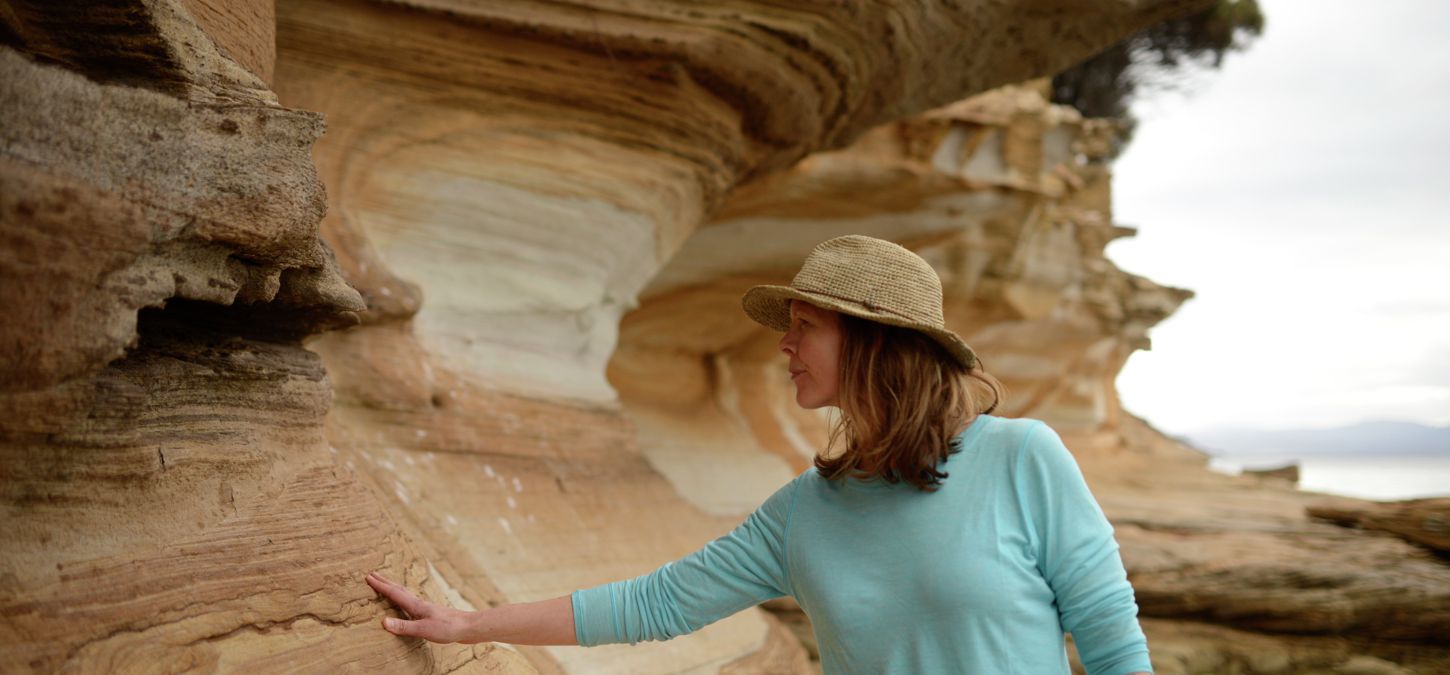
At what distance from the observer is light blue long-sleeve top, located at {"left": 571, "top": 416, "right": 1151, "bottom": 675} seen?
1734mm

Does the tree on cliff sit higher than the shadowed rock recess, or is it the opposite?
the tree on cliff

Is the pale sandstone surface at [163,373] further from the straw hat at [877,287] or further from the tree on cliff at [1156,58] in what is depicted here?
the tree on cliff at [1156,58]

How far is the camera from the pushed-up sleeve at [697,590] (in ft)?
6.66

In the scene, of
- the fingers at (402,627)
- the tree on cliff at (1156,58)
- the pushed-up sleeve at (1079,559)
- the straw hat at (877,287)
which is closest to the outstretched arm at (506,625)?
the fingers at (402,627)

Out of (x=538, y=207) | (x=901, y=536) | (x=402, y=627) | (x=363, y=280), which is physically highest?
(x=538, y=207)

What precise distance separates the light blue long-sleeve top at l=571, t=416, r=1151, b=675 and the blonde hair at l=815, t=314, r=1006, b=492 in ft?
0.11

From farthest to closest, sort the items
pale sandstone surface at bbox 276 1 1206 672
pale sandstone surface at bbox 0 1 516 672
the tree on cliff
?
the tree on cliff < pale sandstone surface at bbox 276 1 1206 672 < pale sandstone surface at bbox 0 1 516 672

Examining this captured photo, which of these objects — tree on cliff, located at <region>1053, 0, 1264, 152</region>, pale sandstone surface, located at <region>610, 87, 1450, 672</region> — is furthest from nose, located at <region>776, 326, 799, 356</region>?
tree on cliff, located at <region>1053, 0, 1264, 152</region>

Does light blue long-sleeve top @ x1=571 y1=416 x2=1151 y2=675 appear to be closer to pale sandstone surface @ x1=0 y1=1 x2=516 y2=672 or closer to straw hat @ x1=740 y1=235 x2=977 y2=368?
straw hat @ x1=740 y1=235 x2=977 y2=368

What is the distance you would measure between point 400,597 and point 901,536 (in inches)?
39.0

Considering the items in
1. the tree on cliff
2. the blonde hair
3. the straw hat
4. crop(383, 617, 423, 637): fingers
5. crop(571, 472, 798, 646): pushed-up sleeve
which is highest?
the tree on cliff

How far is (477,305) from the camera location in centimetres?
444

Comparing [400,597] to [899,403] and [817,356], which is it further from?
[899,403]

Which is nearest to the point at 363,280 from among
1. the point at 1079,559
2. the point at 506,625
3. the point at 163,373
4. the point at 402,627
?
the point at 163,373
